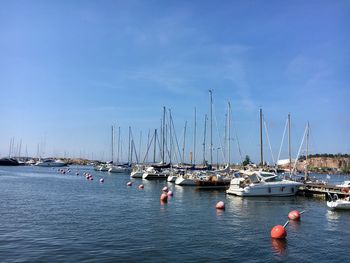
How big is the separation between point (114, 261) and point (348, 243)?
1592 centimetres

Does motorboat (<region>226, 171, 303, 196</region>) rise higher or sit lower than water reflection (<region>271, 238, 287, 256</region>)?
higher

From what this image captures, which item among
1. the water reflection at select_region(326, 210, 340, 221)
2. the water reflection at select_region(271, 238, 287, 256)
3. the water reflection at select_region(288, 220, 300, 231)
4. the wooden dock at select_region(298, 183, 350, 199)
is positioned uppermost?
the wooden dock at select_region(298, 183, 350, 199)

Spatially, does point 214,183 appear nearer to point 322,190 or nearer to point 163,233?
point 322,190

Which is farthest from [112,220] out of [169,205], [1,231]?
[169,205]

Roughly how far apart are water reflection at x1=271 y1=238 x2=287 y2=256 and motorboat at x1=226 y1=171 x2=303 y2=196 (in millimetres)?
25865

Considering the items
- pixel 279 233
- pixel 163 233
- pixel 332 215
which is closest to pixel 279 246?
pixel 279 233

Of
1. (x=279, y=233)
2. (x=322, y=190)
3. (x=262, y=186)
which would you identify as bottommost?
(x=279, y=233)

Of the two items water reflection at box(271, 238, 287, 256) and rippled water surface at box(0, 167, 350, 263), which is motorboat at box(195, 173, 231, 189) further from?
water reflection at box(271, 238, 287, 256)

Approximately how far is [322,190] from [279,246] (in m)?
33.1

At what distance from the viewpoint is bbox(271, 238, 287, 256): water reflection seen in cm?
2268

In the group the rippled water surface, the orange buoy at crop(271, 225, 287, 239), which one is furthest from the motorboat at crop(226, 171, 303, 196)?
the orange buoy at crop(271, 225, 287, 239)

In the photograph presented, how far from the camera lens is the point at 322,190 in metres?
53.9

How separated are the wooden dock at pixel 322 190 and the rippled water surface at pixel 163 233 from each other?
832 centimetres

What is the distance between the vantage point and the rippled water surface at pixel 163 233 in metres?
21.5
